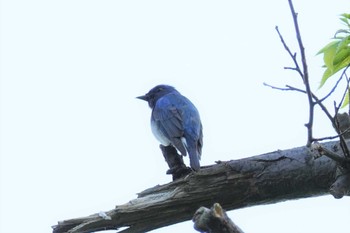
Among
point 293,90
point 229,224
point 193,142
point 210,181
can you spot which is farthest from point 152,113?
point 229,224

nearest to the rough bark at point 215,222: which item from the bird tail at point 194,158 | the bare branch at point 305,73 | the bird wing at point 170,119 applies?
the bare branch at point 305,73

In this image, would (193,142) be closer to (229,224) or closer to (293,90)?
(293,90)

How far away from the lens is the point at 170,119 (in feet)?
29.5

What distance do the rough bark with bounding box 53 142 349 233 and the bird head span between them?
5.44 metres

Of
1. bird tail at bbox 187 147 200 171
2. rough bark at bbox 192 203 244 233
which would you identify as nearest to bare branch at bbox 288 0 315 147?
rough bark at bbox 192 203 244 233

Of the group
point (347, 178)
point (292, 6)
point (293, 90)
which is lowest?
point (347, 178)

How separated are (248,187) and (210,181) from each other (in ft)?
0.77

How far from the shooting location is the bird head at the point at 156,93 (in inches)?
427

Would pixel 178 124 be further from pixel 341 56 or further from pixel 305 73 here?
pixel 305 73

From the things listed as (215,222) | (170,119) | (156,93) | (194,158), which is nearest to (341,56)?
(215,222)

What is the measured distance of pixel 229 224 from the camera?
3.15m

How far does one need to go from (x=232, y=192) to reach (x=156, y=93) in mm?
5770

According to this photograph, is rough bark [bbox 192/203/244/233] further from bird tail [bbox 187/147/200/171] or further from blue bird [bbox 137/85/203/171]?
blue bird [bbox 137/85/203/171]

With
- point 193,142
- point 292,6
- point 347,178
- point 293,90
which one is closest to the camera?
point 292,6
